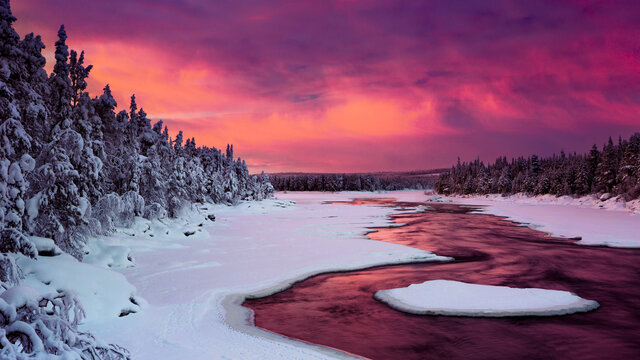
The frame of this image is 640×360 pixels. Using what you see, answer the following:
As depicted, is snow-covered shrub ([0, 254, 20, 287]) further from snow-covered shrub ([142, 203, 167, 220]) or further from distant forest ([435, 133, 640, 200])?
distant forest ([435, 133, 640, 200])

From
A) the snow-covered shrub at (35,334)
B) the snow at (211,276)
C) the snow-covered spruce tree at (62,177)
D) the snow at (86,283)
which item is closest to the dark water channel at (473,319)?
the snow at (211,276)

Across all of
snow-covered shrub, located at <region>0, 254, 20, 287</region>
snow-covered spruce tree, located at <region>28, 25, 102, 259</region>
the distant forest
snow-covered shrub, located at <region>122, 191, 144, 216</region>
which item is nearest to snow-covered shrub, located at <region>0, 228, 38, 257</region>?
snow-covered shrub, located at <region>0, 254, 20, 287</region>

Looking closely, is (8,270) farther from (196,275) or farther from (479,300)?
(479,300)

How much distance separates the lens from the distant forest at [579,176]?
7119cm

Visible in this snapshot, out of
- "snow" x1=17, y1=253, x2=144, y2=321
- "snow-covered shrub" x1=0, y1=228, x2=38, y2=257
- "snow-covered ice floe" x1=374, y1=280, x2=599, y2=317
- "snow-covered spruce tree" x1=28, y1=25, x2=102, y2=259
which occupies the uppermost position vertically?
"snow-covered spruce tree" x1=28, y1=25, x2=102, y2=259

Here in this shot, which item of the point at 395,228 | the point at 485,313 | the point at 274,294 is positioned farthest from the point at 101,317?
the point at 395,228

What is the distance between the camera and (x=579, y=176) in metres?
83.4

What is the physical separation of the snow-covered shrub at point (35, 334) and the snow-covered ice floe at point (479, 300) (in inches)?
509

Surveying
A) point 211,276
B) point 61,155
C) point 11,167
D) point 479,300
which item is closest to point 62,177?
point 61,155

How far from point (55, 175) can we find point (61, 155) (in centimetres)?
96

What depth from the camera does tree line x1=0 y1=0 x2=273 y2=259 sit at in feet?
42.1

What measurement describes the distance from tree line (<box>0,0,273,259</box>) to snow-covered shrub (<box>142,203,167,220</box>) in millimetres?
80

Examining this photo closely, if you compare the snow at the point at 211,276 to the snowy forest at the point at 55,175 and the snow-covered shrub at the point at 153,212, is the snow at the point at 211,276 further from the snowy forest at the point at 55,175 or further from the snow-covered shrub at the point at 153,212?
the snowy forest at the point at 55,175

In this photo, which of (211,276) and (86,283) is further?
(211,276)
